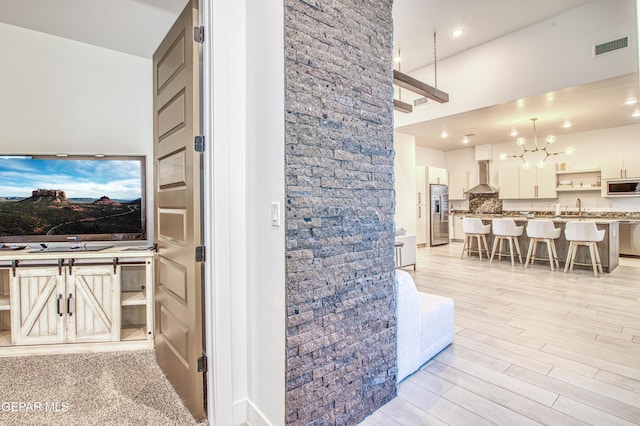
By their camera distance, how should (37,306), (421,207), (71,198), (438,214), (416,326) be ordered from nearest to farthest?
(416,326), (37,306), (71,198), (421,207), (438,214)

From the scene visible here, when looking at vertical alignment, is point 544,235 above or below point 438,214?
below

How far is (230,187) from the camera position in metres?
1.72

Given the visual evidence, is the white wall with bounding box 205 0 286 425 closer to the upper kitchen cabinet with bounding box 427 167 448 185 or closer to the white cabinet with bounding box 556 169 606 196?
the upper kitchen cabinet with bounding box 427 167 448 185

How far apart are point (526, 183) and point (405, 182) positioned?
3.47 meters

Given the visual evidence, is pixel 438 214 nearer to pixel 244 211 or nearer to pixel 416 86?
pixel 416 86

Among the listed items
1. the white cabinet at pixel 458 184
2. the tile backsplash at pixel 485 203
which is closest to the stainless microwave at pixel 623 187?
the tile backsplash at pixel 485 203

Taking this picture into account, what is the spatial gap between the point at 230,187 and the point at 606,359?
10.1 ft

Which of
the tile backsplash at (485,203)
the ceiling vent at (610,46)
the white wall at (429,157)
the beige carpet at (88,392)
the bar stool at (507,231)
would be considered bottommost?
the beige carpet at (88,392)

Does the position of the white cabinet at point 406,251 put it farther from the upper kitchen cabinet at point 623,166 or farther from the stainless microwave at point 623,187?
the upper kitchen cabinet at point 623,166

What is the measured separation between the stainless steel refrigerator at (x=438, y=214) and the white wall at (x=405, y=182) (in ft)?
3.64

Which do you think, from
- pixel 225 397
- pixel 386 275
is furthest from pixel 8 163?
pixel 386 275

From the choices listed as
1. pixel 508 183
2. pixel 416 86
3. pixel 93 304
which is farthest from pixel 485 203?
pixel 93 304

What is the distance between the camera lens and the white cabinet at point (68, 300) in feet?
8.30

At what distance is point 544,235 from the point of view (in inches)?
216
